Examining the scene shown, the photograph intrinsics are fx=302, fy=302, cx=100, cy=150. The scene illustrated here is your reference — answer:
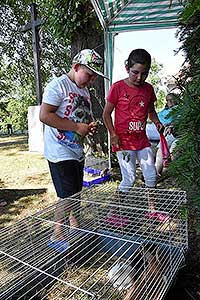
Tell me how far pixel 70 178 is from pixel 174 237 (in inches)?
23.8

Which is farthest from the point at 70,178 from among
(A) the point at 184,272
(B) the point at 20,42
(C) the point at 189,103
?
(B) the point at 20,42

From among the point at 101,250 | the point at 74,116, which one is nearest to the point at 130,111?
the point at 74,116

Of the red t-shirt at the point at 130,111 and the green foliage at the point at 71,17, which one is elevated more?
the green foliage at the point at 71,17

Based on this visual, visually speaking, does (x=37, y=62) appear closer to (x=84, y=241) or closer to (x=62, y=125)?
(x=62, y=125)

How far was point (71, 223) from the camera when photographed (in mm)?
1531

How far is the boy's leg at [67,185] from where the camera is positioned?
5.00 ft

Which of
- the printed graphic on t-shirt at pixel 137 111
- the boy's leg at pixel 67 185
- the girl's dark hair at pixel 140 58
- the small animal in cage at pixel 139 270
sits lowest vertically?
the small animal in cage at pixel 139 270

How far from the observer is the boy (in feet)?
4.94

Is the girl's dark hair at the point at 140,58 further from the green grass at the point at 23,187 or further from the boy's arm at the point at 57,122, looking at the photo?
the green grass at the point at 23,187

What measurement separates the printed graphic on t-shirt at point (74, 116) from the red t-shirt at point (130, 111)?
407 mm

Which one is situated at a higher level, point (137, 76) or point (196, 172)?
point (137, 76)

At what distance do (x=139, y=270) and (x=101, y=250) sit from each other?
11.5 inches

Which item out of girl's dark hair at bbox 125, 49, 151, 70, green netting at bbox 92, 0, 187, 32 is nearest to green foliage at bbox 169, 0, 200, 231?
girl's dark hair at bbox 125, 49, 151, 70

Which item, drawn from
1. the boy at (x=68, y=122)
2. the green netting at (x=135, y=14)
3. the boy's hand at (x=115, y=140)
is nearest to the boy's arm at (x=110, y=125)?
the boy's hand at (x=115, y=140)
